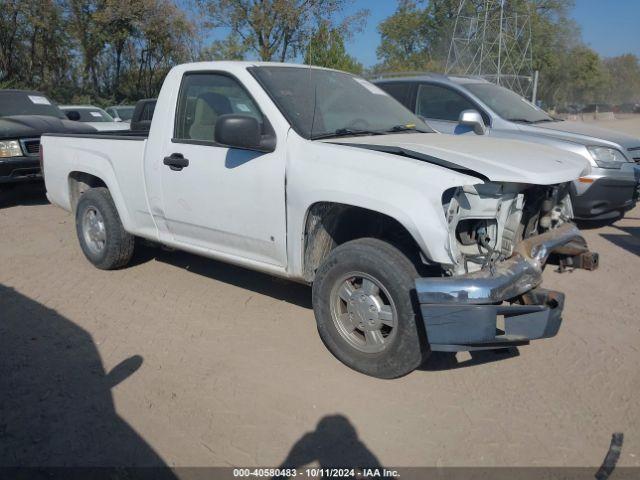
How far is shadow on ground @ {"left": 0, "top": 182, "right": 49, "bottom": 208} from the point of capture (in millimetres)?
9271

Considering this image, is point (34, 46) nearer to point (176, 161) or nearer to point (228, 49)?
point (228, 49)

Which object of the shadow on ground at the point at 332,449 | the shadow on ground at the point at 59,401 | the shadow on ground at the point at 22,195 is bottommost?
the shadow on ground at the point at 22,195

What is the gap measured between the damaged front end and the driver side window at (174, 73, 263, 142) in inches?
73.3

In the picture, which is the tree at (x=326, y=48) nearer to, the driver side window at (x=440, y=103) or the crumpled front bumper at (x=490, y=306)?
the driver side window at (x=440, y=103)

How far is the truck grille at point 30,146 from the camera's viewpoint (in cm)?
847

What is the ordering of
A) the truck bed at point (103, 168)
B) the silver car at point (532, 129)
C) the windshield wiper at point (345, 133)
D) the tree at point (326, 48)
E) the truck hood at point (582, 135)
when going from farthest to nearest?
1. the truck hood at point (582, 135)
2. the silver car at point (532, 129)
3. the tree at point (326, 48)
4. the truck bed at point (103, 168)
5. the windshield wiper at point (345, 133)

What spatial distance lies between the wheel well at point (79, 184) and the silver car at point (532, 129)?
3.69 m

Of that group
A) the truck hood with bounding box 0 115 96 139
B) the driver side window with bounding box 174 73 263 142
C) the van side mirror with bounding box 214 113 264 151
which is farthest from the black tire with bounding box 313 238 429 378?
the truck hood with bounding box 0 115 96 139

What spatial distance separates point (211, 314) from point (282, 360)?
0.98 m

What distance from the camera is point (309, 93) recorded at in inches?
167

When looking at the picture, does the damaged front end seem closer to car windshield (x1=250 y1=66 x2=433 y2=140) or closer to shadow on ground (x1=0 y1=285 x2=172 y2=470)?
car windshield (x1=250 y1=66 x2=433 y2=140)

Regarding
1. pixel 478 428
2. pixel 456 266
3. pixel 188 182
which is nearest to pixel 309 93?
pixel 188 182

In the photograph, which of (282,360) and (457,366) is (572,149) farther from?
(282,360)

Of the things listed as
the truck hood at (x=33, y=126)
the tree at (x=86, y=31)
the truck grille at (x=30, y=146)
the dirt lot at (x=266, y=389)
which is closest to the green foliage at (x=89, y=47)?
the tree at (x=86, y=31)
